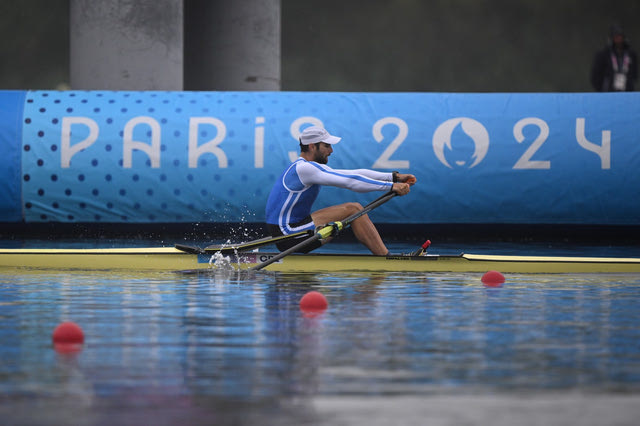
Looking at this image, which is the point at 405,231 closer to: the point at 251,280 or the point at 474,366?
the point at 251,280

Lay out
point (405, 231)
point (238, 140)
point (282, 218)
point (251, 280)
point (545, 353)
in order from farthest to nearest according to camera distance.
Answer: point (405, 231) < point (238, 140) < point (282, 218) < point (251, 280) < point (545, 353)

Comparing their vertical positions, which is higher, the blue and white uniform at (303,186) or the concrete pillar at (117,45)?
the concrete pillar at (117,45)

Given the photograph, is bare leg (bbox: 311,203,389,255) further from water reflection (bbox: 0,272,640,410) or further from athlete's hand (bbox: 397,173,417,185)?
water reflection (bbox: 0,272,640,410)

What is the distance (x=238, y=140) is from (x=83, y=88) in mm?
3449

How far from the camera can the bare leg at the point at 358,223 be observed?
1000 centimetres

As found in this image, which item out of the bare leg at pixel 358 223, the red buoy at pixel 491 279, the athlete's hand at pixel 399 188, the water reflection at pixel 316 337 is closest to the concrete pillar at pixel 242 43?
the bare leg at pixel 358 223

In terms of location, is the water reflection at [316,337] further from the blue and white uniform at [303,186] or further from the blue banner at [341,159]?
the blue banner at [341,159]

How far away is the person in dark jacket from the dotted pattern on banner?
4730mm

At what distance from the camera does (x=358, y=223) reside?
32.9 feet

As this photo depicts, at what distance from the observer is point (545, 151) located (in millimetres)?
14188

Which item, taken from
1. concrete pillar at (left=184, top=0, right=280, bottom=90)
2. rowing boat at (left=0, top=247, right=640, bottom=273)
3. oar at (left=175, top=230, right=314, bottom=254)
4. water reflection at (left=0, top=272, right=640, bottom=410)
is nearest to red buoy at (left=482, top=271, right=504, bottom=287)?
water reflection at (left=0, top=272, right=640, bottom=410)

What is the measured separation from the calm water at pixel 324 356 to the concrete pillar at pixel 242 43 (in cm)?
1208

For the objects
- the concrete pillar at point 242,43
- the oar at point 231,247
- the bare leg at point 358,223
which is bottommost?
the oar at point 231,247

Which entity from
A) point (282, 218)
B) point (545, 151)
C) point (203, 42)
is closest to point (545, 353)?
point (282, 218)
